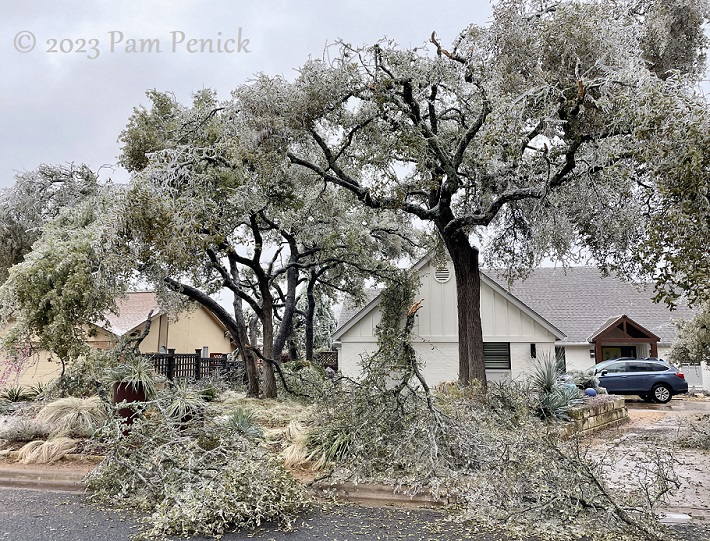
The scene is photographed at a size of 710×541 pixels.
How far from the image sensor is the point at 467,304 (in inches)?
395

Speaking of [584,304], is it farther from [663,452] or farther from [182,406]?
[182,406]

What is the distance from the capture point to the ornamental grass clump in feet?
15.5

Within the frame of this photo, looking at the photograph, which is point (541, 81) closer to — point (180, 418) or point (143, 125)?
point (180, 418)

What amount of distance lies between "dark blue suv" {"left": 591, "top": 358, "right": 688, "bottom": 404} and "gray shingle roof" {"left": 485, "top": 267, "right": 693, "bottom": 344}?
9.35ft

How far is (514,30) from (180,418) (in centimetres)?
670

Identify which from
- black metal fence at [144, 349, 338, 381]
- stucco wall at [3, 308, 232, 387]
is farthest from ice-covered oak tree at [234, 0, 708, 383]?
stucco wall at [3, 308, 232, 387]

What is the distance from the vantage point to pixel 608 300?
22.7m

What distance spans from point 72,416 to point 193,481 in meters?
3.71

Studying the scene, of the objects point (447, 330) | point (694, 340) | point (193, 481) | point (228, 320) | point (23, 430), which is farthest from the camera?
point (447, 330)

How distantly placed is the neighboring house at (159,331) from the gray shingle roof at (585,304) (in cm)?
1431

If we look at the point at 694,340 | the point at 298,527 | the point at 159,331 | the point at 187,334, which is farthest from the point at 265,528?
the point at 187,334

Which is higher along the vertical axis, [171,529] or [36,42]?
[36,42]

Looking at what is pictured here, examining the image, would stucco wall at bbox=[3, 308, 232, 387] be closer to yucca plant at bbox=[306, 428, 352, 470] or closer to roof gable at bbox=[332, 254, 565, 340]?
roof gable at bbox=[332, 254, 565, 340]

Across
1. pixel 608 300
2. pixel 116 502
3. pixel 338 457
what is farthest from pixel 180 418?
pixel 608 300
